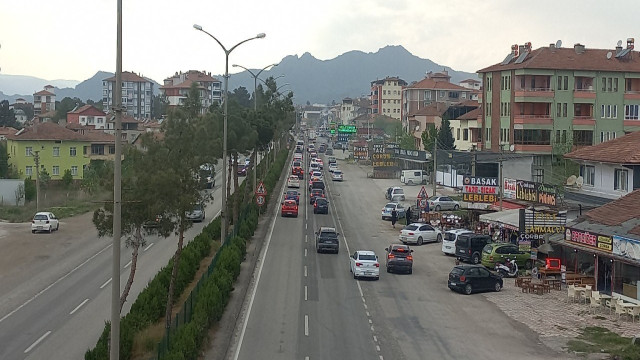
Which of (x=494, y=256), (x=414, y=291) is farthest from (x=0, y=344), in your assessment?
(x=494, y=256)

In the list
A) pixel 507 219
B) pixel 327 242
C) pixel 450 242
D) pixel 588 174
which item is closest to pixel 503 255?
pixel 450 242

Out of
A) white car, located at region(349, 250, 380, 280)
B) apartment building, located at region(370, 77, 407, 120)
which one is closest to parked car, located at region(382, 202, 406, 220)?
white car, located at region(349, 250, 380, 280)

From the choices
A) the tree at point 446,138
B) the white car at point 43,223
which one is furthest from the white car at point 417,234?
the tree at point 446,138

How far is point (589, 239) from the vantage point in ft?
106

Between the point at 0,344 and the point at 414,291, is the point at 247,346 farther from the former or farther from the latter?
the point at 414,291

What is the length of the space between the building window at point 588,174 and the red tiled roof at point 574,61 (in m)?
27.3

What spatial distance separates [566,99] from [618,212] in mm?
40248

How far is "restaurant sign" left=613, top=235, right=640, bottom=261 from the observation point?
28719 millimetres

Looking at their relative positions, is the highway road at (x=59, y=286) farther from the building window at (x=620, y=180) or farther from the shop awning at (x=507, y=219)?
the building window at (x=620, y=180)

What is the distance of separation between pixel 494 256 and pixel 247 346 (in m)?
18.8

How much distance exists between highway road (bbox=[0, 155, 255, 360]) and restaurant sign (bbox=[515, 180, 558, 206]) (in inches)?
815

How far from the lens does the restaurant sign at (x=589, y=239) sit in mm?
30828

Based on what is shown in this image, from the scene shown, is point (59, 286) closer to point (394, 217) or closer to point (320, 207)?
point (394, 217)

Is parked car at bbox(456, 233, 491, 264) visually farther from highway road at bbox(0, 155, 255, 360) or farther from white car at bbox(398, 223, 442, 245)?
highway road at bbox(0, 155, 255, 360)
